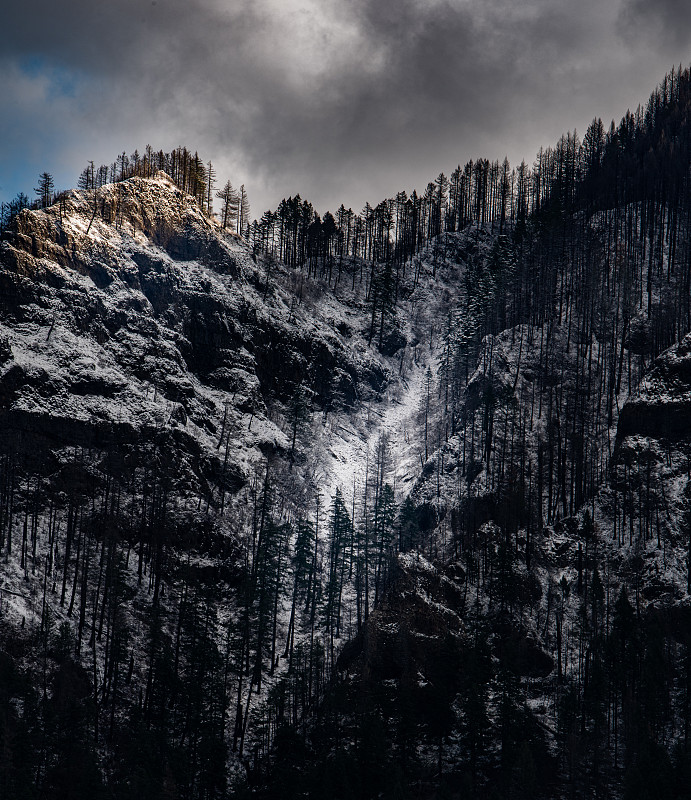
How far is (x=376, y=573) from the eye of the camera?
84.8 metres

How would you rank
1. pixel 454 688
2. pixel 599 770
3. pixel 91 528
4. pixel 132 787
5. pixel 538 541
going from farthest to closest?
pixel 538 541
pixel 91 528
pixel 454 688
pixel 599 770
pixel 132 787

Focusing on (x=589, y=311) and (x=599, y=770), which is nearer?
(x=599, y=770)

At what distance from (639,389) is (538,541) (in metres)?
25.8

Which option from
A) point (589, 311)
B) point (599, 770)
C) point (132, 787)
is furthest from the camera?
point (589, 311)

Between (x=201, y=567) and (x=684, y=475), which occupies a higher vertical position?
(x=684, y=475)

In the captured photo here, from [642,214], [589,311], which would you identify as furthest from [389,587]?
[642,214]

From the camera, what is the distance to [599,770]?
189 ft

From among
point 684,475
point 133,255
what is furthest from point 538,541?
point 133,255

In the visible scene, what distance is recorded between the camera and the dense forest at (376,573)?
57.0 meters

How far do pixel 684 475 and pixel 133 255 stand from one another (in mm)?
85351

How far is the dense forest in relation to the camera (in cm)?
5703

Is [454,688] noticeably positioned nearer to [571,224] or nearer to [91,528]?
[91,528]

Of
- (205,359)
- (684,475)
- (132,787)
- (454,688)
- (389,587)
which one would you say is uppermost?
(205,359)

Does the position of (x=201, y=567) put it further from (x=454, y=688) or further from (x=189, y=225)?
(x=189, y=225)
